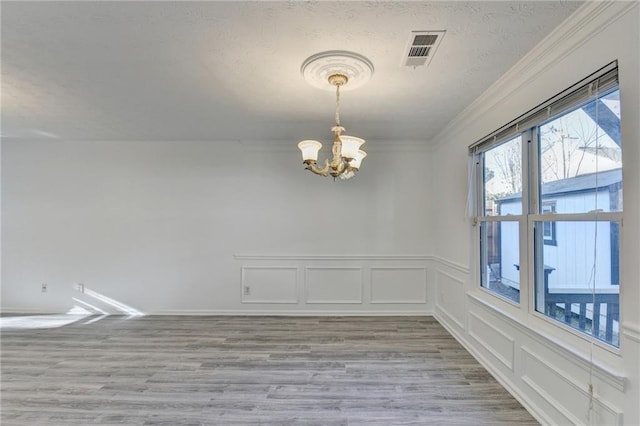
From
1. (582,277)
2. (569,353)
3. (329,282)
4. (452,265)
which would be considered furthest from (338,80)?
(329,282)

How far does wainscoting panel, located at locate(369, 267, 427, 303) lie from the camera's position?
4180mm

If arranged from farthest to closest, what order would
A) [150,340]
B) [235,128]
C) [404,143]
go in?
1. [404,143]
2. [235,128]
3. [150,340]

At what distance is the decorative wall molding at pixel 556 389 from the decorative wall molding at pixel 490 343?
0.47ft

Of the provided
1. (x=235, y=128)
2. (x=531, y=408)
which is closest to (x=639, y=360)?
(x=531, y=408)

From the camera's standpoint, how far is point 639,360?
1315 millimetres

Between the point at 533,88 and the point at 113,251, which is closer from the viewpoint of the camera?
the point at 533,88

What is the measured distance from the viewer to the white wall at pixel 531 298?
136cm

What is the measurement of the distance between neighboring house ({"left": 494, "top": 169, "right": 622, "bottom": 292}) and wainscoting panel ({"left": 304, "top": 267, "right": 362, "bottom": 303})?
2479mm

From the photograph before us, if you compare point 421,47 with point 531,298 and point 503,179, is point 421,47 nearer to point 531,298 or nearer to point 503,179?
point 503,179

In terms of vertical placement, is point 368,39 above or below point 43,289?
above

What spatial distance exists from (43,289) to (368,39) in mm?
5338

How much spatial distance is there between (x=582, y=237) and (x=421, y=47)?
4.96 ft

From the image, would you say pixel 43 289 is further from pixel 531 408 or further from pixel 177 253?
Answer: pixel 531 408

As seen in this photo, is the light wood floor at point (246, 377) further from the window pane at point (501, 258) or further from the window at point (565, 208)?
the window at point (565, 208)
